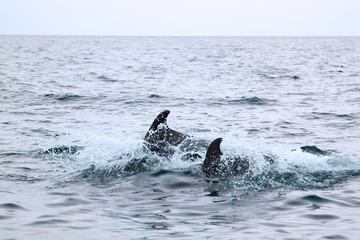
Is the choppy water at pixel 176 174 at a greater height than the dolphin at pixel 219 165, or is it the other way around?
the dolphin at pixel 219 165

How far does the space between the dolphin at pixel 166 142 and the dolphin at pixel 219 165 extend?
0.60 metres

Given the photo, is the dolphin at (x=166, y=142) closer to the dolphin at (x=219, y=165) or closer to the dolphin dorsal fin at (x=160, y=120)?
the dolphin dorsal fin at (x=160, y=120)

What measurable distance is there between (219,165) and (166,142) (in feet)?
4.14

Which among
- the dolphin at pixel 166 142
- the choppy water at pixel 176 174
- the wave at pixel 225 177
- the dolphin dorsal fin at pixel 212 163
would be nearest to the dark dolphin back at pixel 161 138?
the dolphin at pixel 166 142

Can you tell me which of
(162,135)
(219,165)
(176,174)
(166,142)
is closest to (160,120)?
(162,135)

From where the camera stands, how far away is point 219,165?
33.0 feet

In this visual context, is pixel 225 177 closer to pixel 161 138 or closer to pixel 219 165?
pixel 219 165

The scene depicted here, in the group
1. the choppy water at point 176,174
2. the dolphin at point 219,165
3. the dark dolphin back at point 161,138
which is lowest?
the choppy water at point 176,174

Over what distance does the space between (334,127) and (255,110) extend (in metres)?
4.34

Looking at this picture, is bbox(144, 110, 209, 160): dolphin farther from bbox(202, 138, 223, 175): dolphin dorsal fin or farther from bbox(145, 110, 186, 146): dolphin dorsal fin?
bbox(202, 138, 223, 175): dolphin dorsal fin

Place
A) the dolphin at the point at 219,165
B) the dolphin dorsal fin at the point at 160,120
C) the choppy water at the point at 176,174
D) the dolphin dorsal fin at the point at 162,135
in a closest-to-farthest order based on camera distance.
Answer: the choppy water at the point at 176,174 < the dolphin at the point at 219,165 < the dolphin dorsal fin at the point at 160,120 < the dolphin dorsal fin at the point at 162,135

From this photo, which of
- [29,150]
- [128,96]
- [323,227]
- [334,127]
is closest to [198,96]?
[128,96]

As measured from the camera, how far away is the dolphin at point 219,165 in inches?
382

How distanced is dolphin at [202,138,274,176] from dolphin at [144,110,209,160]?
600 mm
